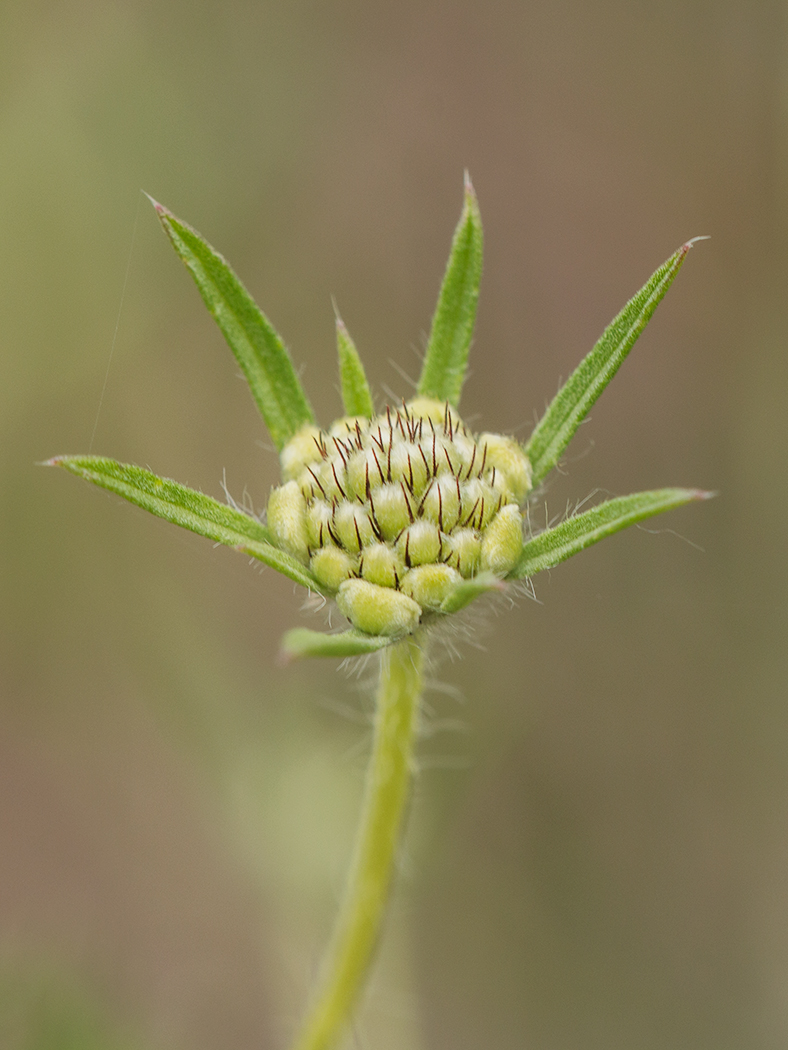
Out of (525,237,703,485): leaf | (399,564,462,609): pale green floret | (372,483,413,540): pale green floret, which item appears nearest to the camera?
(525,237,703,485): leaf

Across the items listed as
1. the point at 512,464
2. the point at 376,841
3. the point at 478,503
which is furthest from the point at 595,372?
the point at 376,841

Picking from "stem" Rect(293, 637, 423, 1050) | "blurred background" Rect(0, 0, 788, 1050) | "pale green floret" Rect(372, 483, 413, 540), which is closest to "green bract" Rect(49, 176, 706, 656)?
"pale green floret" Rect(372, 483, 413, 540)

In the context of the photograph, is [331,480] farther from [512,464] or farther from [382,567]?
[512,464]

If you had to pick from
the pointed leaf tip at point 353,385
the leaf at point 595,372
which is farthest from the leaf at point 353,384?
the leaf at point 595,372

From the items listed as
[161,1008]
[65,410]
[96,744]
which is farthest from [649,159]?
[161,1008]

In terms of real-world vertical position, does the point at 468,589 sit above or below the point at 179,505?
below

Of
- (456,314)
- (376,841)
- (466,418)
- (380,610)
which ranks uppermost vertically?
(466,418)

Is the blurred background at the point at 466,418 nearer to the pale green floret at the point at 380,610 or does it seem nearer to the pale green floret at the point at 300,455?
the pale green floret at the point at 300,455

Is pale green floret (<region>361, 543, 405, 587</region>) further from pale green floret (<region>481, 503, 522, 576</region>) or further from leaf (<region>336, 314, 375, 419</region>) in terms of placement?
leaf (<region>336, 314, 375, 419</region>)

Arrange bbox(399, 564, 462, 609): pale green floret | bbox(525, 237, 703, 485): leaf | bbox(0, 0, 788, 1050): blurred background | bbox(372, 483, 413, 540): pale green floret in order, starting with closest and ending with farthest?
1. bbox(525, 237, 703, 485): leaf
2. bbox(399, 564, 462, 609): pale green floret
3. bbox(372, 483, 413, 540): pale green floret
4. bbox(0, 0, 788, 1050): blurred background
